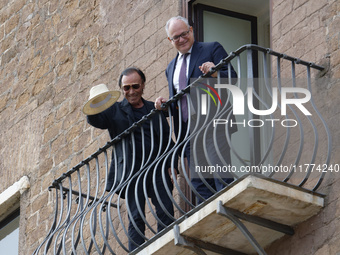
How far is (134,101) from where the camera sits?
31.2ft

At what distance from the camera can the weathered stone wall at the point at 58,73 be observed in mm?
10969

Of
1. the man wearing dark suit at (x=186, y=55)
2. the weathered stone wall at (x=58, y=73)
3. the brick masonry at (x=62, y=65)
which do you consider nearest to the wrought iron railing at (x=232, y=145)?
the man wearing dark suit at (x=186, y=55)

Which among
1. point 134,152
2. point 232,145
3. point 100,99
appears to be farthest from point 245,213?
point 100,99

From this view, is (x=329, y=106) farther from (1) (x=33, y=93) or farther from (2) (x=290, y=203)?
(1) (x=33, y=93)

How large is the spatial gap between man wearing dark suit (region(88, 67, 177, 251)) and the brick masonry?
3.20ft

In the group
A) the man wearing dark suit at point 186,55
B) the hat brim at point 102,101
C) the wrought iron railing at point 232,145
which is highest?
the man wearing dark suit at point 186,55

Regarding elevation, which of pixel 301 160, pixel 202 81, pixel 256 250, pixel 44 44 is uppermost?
pixel 44 44

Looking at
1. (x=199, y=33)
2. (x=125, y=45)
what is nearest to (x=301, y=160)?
(x=199, y=33)

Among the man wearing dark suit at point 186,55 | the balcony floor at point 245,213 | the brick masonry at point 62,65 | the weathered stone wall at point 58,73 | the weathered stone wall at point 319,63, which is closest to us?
the balcony floor at point 245,213

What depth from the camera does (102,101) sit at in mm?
9414

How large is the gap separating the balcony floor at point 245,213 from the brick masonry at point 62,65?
56.1 inches

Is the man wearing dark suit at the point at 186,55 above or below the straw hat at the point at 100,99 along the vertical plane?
above

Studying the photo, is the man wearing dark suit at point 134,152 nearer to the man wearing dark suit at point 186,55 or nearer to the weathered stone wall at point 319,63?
the man wearing dark suit at point 186,55

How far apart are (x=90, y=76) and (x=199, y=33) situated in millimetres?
1429
